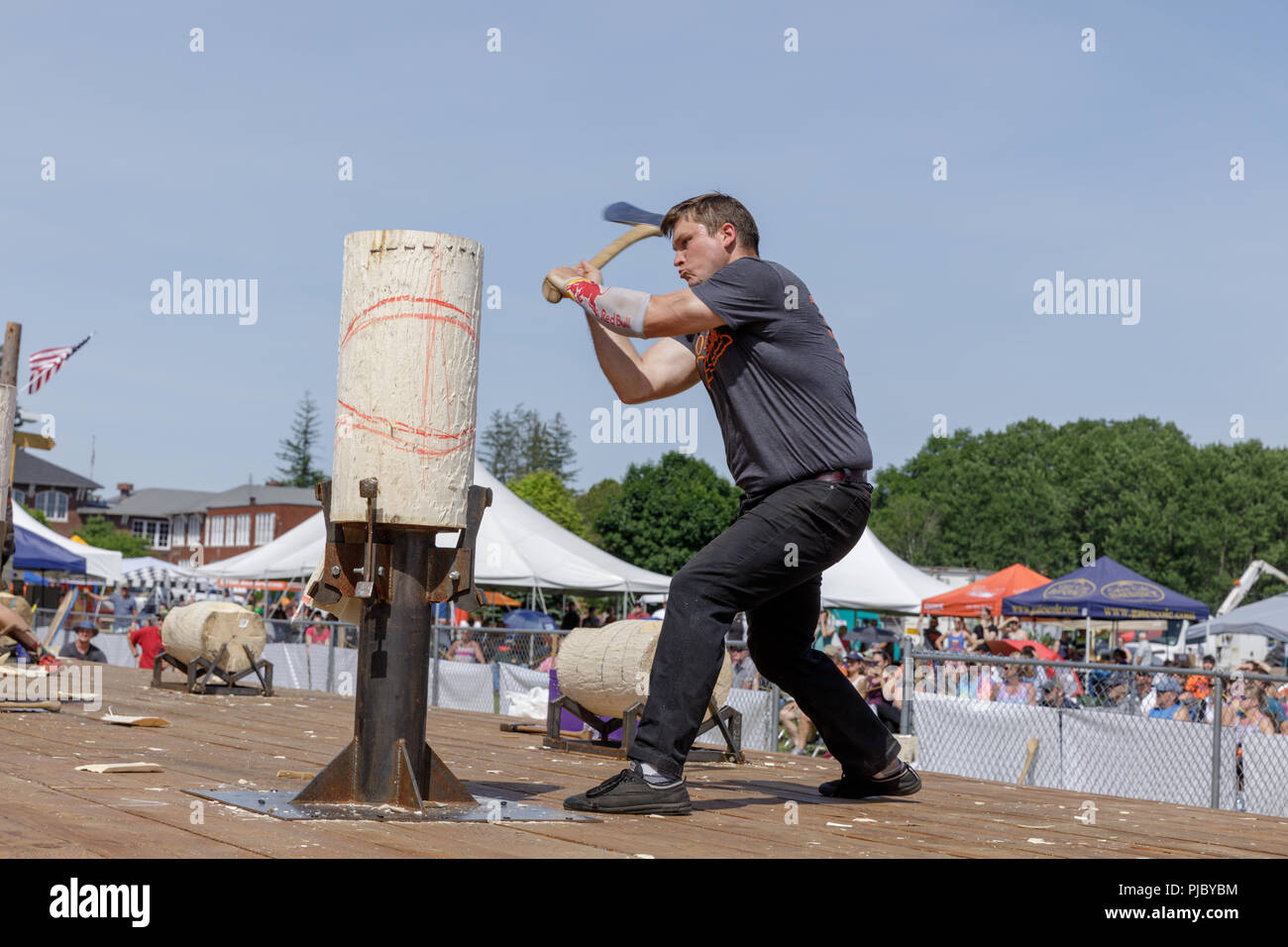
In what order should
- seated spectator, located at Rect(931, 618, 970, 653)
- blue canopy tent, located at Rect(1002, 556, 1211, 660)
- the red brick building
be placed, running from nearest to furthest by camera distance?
1. seated spectator, located at Rect(931, 618, 970, 653)
2. blue canopy tent, located at Rect(1002, 556, 1211, 660)
3. the red brick building

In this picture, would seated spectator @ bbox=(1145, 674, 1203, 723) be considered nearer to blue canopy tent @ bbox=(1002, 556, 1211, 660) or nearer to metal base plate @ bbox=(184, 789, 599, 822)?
metal base plate @ bbox=(184, 789, 599, 822)

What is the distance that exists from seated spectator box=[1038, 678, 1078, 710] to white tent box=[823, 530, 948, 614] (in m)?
13.7

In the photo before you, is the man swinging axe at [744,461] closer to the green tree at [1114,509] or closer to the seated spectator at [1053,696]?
the seated spectator at [1053,696]

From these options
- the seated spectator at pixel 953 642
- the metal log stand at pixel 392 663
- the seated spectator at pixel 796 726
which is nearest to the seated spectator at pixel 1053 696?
the seated spectator at pixel 796 726

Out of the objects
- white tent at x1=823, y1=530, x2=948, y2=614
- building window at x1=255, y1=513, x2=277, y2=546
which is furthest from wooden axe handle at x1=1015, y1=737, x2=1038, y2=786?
building window at x1=255, y1=513, x2=277, y2=546

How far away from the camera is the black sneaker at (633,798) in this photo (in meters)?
4.07

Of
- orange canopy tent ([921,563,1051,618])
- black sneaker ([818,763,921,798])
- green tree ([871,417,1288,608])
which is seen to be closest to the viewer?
black sneaker ([818,763,921,798])

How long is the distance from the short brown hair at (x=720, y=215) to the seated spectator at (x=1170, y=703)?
744cm

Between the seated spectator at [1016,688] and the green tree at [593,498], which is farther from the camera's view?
the green tree at [593,498]

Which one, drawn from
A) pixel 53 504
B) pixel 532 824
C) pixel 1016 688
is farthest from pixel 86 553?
pixel 53 504

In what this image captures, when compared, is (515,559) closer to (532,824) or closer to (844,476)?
(844,476)

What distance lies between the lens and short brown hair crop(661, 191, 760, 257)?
462 cm

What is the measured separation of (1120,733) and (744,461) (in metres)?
7.08
